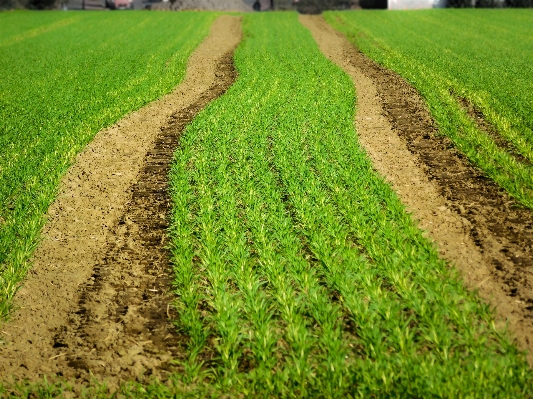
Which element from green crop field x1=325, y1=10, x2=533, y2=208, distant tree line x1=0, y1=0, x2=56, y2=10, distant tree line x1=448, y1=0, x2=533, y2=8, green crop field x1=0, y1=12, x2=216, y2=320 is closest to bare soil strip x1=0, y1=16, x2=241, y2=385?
green crop field x1=0, y1=12, x2=216, y2=320

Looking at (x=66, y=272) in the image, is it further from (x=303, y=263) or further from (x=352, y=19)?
(x=352, y=19)

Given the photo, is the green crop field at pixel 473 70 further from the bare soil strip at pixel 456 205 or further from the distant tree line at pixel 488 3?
the distant tree line at pixel 488 3

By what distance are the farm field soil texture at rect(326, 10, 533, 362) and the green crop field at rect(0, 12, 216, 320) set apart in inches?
222

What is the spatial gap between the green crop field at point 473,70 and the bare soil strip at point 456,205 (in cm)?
38

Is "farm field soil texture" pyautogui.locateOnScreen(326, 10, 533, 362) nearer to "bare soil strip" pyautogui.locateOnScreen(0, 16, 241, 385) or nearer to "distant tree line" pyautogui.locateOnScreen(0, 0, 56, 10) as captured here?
"bare soil strip" pyautogui.locateOnScreen(0, 16, 241, 385)

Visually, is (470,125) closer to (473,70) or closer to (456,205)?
(456,205)

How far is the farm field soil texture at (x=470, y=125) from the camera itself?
6.45 meters

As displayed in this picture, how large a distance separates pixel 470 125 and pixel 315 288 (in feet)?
25.5

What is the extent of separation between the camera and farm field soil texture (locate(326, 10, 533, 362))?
6.45 m

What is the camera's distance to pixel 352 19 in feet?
130

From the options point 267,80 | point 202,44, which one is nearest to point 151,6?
point 202,44

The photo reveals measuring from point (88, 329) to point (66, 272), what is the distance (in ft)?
4.53

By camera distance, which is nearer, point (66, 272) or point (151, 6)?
point (66, 272)

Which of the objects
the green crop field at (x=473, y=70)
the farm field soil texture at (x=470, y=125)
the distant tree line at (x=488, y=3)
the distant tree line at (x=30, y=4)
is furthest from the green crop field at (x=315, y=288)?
the distant tree line at (x=30, y=4)
